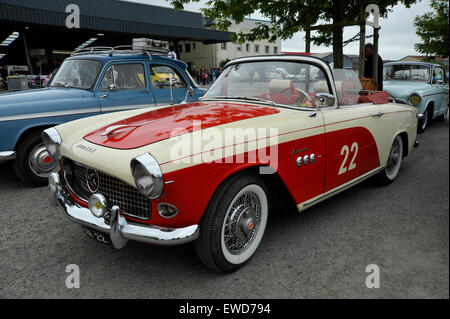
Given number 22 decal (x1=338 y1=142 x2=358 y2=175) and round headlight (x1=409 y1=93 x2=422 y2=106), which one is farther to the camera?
round headlight (x1=409 y1=93 x2=422 y2=106)

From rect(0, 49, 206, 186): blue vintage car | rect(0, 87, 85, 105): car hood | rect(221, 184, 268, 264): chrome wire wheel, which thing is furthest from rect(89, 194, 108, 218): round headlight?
rect(0, 87, 85, 105): car hood

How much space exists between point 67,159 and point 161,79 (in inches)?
132

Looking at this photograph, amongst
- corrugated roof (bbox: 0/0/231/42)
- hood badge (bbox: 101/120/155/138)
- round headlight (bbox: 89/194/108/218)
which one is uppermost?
corrugated roof (bbox: 0/0/231/42)

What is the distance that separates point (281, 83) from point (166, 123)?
1236 millimetres

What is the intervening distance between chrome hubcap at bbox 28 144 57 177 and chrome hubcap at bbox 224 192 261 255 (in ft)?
9.69

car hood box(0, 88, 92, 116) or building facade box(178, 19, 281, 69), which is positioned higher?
building facade box(178, 19, 281, 69)

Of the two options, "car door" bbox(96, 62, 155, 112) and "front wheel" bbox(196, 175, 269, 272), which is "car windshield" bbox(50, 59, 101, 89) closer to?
"car door" bbox(96, 62, 155, 112)

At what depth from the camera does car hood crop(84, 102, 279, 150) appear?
2420 millimetres

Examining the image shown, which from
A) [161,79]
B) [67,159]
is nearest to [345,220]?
[67,159]

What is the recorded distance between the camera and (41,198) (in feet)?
13.5

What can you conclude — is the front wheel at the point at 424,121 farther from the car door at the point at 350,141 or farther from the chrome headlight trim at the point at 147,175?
the chrome headlight trim at the point at 147,175

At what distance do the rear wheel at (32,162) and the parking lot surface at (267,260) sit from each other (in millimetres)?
812
